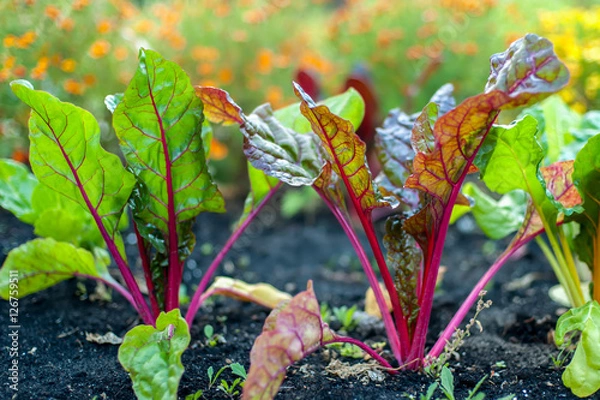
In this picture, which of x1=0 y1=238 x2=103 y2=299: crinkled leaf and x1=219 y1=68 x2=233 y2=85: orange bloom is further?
x1=219 y1=68 x2=233 y2=85: orange bloom

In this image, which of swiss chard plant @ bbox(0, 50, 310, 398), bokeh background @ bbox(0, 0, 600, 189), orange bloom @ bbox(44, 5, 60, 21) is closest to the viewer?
swiss chard plant @ bbox(0, 50, 310, 398)

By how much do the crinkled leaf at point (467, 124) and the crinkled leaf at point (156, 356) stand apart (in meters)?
0.67

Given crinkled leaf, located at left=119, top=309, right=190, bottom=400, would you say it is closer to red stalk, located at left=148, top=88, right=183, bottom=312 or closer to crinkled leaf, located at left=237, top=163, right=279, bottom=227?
red stalk, located at left=148, top=88, right=183, bottom=312

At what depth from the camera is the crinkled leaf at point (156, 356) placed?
1.27 meters

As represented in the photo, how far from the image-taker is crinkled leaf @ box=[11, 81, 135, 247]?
144cm

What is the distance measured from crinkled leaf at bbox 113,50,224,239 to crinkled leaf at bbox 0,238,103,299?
241mm

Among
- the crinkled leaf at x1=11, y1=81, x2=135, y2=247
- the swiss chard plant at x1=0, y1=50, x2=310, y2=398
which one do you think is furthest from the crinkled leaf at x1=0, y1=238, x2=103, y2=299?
the crinkled leaf at x1=11, y1=81, x2=135, y2=247

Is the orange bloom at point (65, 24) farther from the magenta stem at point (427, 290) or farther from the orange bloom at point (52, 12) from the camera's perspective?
the magenta stem at point (427, 290)

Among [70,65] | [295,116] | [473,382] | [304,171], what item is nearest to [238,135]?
[70,65]

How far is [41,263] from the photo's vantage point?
171 centimetres

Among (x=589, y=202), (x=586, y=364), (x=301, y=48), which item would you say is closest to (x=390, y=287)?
(x=586, y=364)

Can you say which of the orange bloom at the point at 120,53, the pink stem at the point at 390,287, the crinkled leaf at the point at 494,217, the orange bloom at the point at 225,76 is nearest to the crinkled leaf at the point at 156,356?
the pink stem at the point at 390,287

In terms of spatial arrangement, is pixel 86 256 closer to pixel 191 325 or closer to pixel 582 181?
pixel 191 325

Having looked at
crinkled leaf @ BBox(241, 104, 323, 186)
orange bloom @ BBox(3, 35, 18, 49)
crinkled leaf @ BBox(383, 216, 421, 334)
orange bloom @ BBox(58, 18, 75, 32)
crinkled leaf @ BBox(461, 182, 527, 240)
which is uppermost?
orange bloom @ BBox(58, 18, 75, 32)
